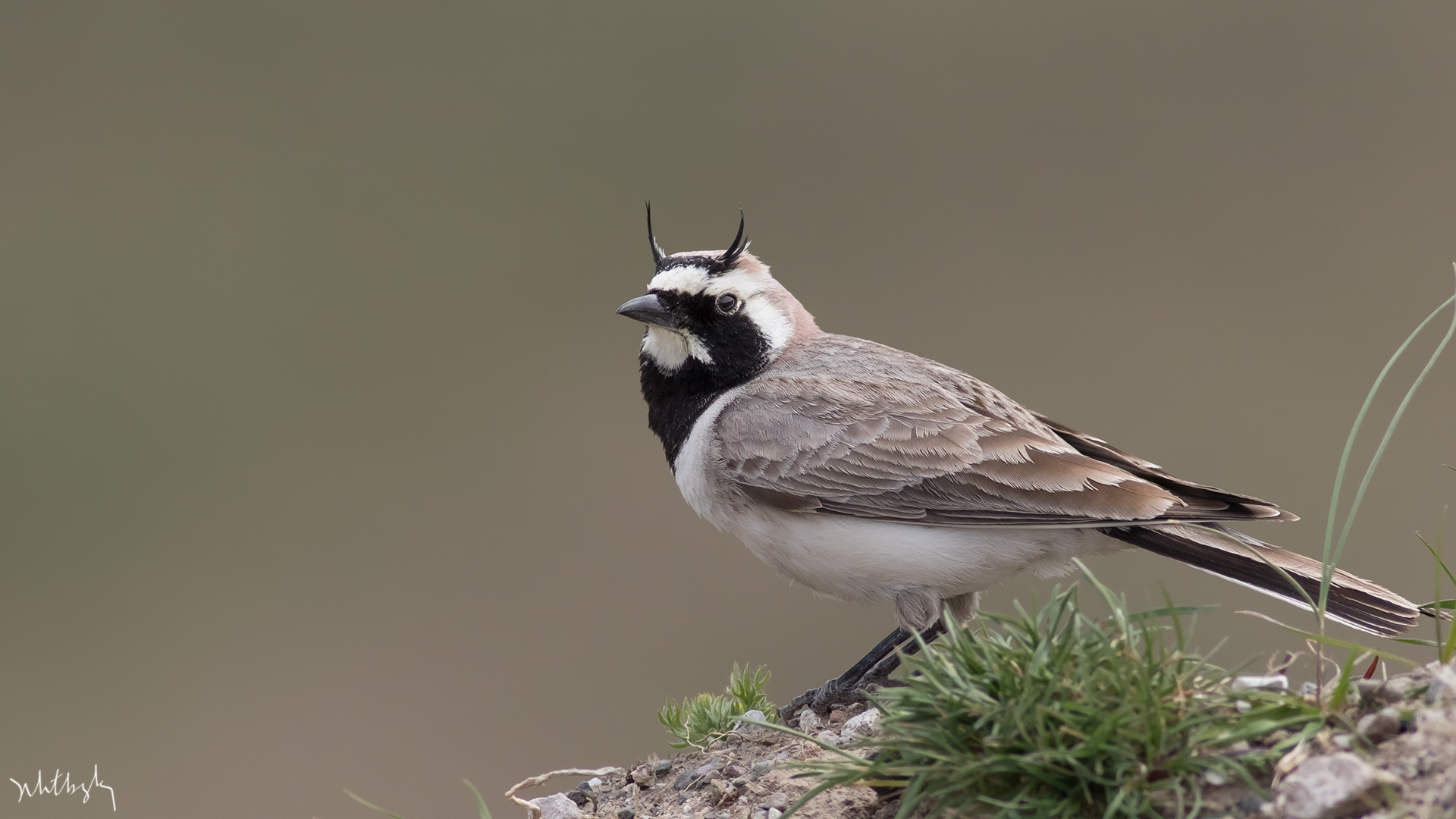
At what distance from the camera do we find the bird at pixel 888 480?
3.13m

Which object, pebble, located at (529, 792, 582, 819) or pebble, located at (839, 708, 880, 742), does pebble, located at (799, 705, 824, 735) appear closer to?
pebble, located at (839, 708, 880, 742)

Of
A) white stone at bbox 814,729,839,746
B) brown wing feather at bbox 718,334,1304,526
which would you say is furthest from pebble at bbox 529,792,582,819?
brown wing feather at bbox 718,334,1304,526

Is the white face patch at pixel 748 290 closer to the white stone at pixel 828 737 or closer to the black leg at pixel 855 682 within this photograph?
the black leg at pixel 855 682

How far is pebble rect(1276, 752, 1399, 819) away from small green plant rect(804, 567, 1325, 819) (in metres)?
0.07

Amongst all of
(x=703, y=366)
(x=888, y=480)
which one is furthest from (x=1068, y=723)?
(x=703, y=366)

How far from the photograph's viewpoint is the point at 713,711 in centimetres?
298

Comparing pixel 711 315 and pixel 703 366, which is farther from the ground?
pixel 711 315

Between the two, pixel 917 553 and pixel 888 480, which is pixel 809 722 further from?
pixel 888 480

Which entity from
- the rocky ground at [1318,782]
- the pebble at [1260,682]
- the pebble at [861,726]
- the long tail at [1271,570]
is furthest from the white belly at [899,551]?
the pebble at [1260,682]

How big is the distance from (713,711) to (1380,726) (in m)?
1.66

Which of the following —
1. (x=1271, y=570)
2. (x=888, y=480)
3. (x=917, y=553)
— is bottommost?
(x=1271, y=570)

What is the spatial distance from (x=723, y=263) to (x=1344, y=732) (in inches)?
104

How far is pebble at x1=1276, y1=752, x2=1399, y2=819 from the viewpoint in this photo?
63.6 inches

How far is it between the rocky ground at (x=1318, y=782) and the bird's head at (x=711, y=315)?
1596mm
